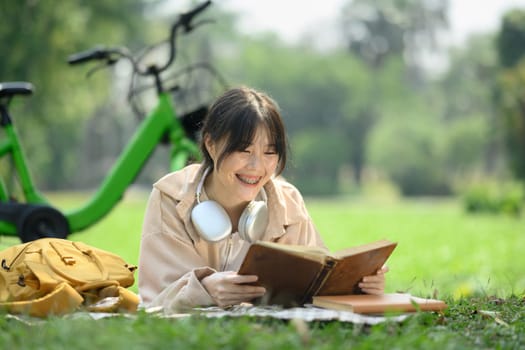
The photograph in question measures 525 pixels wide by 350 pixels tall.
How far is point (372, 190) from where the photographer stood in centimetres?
3634

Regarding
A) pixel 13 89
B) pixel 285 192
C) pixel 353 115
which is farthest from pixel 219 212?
pixel 353 115

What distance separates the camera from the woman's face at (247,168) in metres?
2.96

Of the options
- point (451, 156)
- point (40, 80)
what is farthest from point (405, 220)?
point (451, 156)

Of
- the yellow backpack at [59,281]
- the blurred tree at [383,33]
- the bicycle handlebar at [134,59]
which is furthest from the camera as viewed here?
the blurred tree at [383,33]

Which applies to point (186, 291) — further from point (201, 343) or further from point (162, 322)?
point (201, 343)

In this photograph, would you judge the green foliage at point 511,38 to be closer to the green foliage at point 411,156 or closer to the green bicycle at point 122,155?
the green foliage at point 411,156

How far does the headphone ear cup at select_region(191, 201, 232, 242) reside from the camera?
9.68 ft

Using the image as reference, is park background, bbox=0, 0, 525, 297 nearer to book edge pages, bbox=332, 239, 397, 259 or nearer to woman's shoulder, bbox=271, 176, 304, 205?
woman's shoulder, bbox=271, 176, 304, 205

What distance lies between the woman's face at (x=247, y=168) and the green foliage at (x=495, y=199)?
14616mm

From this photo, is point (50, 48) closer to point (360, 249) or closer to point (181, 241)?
point (181, 241)

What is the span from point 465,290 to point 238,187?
5.84ft

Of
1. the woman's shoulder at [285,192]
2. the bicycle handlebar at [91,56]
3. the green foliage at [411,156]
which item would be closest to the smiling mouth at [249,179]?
the woman's shoulder at [285,192]

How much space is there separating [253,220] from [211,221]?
150 millimetres

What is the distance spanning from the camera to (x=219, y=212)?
2988mm
